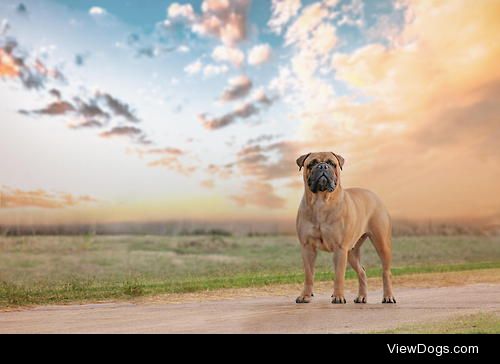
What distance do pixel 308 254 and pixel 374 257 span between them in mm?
15560

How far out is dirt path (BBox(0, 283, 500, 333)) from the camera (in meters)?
7.70

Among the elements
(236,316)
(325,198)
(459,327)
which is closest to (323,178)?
(325,198)

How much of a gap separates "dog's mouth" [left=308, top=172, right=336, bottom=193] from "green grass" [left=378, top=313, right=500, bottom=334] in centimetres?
243

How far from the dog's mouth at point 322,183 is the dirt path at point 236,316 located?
1.90m

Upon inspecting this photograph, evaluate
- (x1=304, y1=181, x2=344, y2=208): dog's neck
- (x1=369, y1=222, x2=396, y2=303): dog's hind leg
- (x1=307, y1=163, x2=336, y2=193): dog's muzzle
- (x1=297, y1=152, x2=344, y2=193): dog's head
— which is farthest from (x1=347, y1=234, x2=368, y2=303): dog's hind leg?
(x1=307, y1=163, x2=336, y2=193): dog's muzzle

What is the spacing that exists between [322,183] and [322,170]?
0.21m

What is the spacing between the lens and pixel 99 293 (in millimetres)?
12531

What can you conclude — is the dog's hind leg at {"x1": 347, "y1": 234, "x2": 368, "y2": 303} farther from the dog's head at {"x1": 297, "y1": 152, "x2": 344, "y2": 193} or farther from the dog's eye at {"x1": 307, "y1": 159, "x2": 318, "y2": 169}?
the dog's eye at {"x1": 307, "y1": 159, "x2": 318, "y2": 169}

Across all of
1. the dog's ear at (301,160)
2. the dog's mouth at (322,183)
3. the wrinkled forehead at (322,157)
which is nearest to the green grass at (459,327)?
the dog's mouth at (322,183)

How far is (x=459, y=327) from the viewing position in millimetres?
7422

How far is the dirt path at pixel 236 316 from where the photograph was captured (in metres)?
7.70

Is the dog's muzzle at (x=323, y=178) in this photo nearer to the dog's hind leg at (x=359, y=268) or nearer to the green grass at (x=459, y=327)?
the dog's hind leg at (x=359, y=268)

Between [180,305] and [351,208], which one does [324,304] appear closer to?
[351,208]

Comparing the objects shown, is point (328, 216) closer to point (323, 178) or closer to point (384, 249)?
point (323, 178)
